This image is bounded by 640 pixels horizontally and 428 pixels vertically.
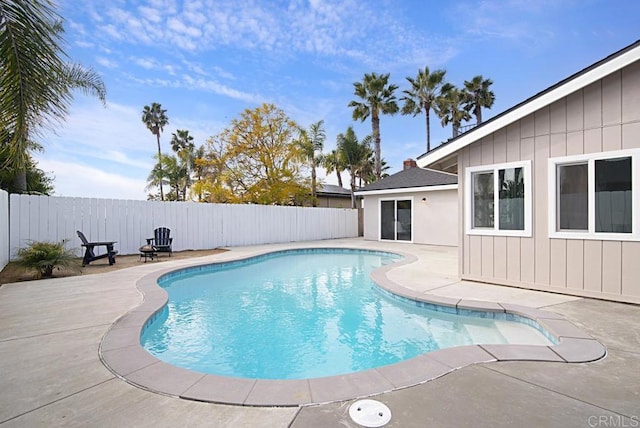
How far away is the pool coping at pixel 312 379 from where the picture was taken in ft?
8.25

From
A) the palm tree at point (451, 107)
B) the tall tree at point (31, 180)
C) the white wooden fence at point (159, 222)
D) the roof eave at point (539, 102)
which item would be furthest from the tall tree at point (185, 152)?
the roof eave at point (539, 102)

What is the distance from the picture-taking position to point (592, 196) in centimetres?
527

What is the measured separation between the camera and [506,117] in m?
6.04

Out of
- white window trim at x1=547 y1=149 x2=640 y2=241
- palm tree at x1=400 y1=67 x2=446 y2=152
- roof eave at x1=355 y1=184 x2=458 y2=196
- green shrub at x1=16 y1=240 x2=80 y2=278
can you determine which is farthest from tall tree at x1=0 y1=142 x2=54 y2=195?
palm tree at x1=400 y1=67 x2=446 y2=152

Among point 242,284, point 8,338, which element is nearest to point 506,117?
point 242,284

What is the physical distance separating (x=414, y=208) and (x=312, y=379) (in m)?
13.9

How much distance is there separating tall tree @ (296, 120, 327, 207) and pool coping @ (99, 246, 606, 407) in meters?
18.1

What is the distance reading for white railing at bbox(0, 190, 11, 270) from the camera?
7998mm

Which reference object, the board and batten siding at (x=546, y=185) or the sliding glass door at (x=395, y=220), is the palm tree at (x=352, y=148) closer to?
the sliding glass door at (x=395, y=220)

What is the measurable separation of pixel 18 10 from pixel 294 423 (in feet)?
14.1

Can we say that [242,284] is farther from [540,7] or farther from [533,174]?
[540,7]

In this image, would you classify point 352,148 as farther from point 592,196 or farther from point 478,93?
point 592,196

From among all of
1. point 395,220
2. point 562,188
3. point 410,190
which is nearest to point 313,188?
point 395,220

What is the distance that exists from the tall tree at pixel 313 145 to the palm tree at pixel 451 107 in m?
11.0
